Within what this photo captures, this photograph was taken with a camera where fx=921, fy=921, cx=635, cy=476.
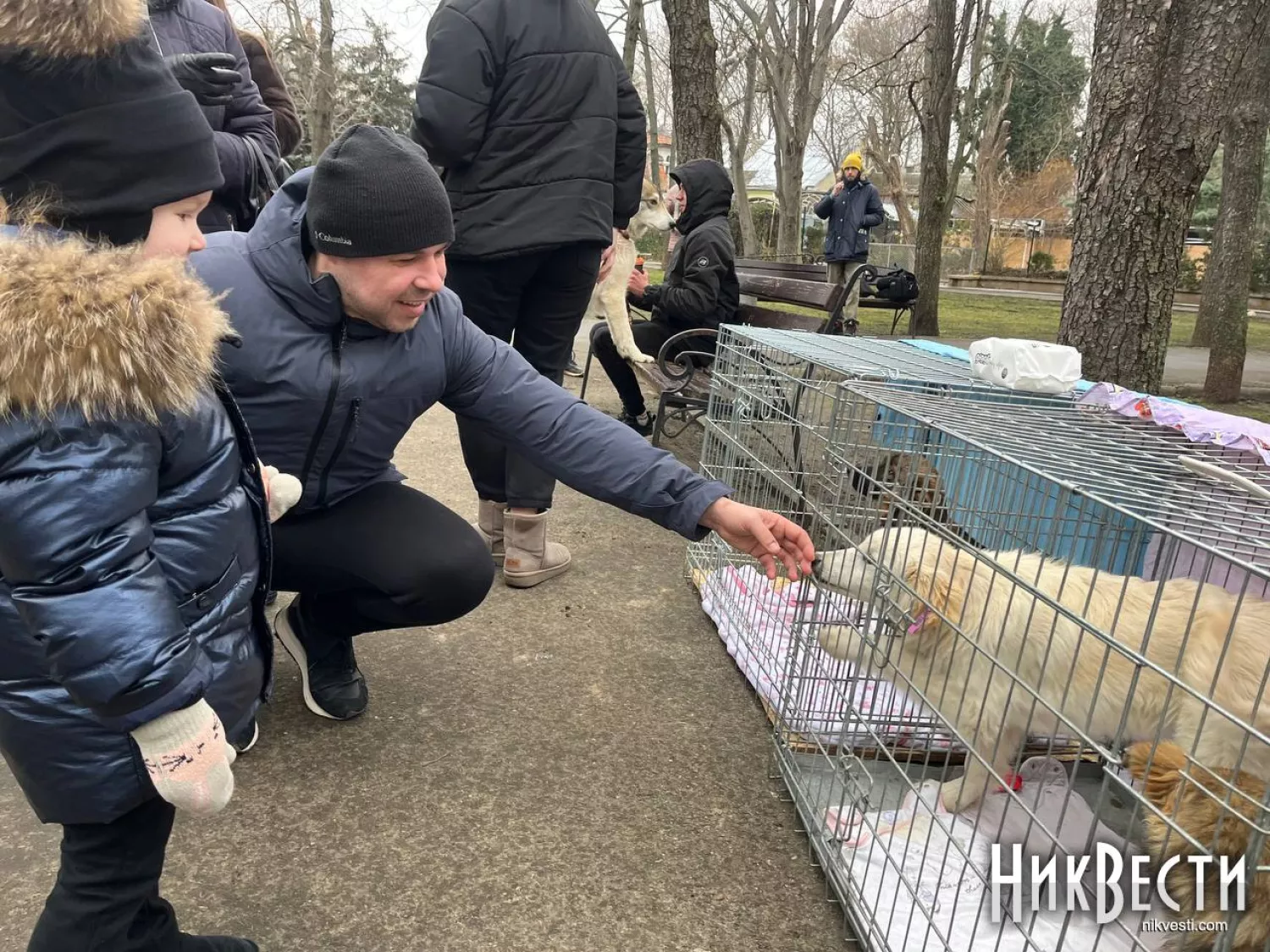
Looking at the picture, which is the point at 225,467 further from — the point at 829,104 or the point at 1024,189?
the point at 1024,189

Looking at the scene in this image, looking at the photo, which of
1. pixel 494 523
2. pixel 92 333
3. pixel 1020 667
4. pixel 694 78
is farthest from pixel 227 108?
pixel 694 78

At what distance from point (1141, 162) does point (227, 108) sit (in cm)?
353

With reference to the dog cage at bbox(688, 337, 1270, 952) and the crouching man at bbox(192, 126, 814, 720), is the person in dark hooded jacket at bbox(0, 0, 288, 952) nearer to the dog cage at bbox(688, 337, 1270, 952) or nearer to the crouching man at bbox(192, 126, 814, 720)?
the crouching man at bbox(192, 126, 814, 720)

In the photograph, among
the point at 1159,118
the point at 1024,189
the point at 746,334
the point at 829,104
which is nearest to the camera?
the point at 746,334

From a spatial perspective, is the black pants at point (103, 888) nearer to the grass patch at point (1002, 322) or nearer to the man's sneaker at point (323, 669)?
the man's sneaker at point (323, 669)

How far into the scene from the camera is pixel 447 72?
3184 millimetres

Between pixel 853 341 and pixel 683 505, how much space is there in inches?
69.8

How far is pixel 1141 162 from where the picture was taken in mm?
3752

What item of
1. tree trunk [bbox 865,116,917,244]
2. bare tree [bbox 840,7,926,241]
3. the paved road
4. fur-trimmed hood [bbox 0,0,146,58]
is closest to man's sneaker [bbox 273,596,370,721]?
fur-trimmed hood [bbox 0,0,146,58]

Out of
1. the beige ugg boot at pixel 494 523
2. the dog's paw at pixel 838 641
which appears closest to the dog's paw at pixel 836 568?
the dog's paw at pixel 838 641

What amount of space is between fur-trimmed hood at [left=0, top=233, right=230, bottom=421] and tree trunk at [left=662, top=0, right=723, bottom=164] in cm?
700

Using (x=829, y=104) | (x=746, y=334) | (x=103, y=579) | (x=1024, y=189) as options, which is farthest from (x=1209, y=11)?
(x=1024, y=189)

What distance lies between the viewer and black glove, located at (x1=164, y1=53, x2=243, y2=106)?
244 centimetres

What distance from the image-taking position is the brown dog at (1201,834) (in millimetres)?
1463
